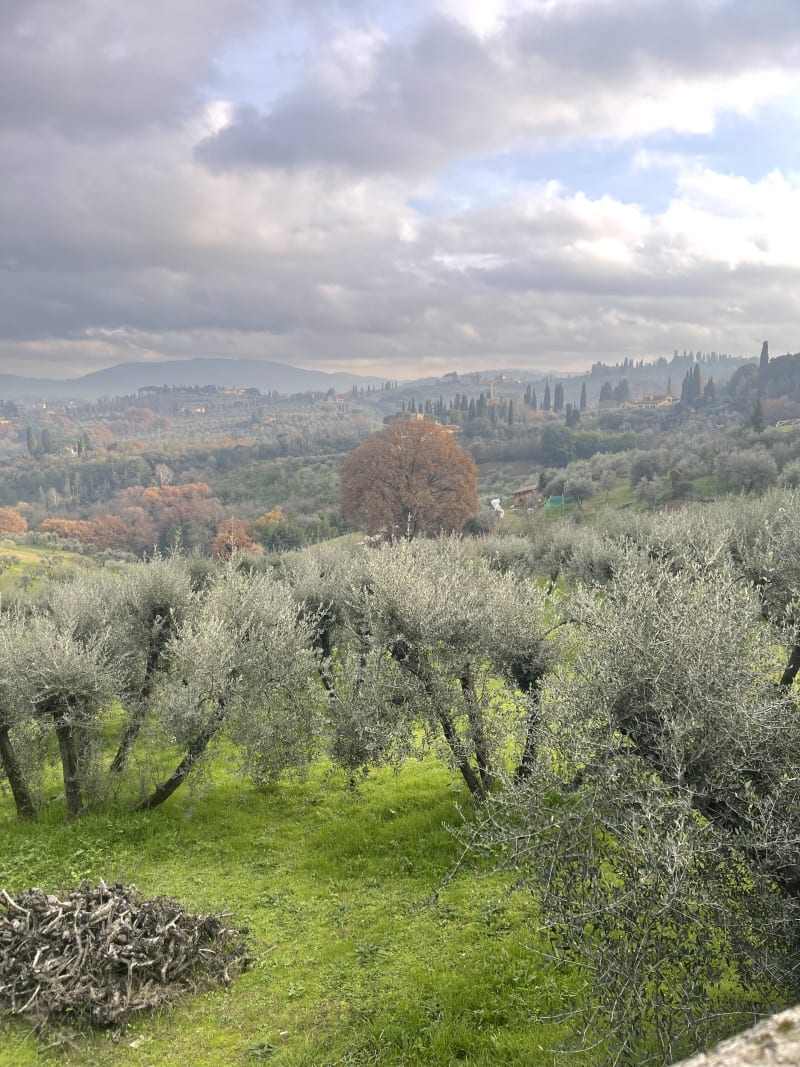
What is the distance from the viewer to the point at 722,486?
287 feet

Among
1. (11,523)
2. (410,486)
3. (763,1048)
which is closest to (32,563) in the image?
(11,523)

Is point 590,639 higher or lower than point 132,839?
→ higher

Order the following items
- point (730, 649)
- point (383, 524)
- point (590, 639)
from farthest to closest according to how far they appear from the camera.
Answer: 1. point (383, 524)
2. point (590, 639)
3. point (730, 649)

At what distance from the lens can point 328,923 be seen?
14266mm

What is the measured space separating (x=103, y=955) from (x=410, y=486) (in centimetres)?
6555

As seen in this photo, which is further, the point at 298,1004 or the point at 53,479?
the point at 53,479

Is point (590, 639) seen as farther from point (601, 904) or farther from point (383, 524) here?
point (383, 524)

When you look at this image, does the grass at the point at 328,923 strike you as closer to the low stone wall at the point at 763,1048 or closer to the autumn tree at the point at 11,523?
the low stone wall at the point at 763,1048

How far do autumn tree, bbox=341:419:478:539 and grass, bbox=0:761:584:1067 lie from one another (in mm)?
53044

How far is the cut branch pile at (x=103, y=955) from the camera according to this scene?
11.4m

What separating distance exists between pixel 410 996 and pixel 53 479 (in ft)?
684

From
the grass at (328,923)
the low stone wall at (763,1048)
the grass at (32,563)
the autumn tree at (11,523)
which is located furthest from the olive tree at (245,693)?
the autumn tree at (11,523)

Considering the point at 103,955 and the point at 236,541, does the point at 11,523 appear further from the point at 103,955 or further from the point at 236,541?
the point at 103,955

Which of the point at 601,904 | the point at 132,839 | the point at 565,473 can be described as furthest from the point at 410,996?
the point at 565,473
